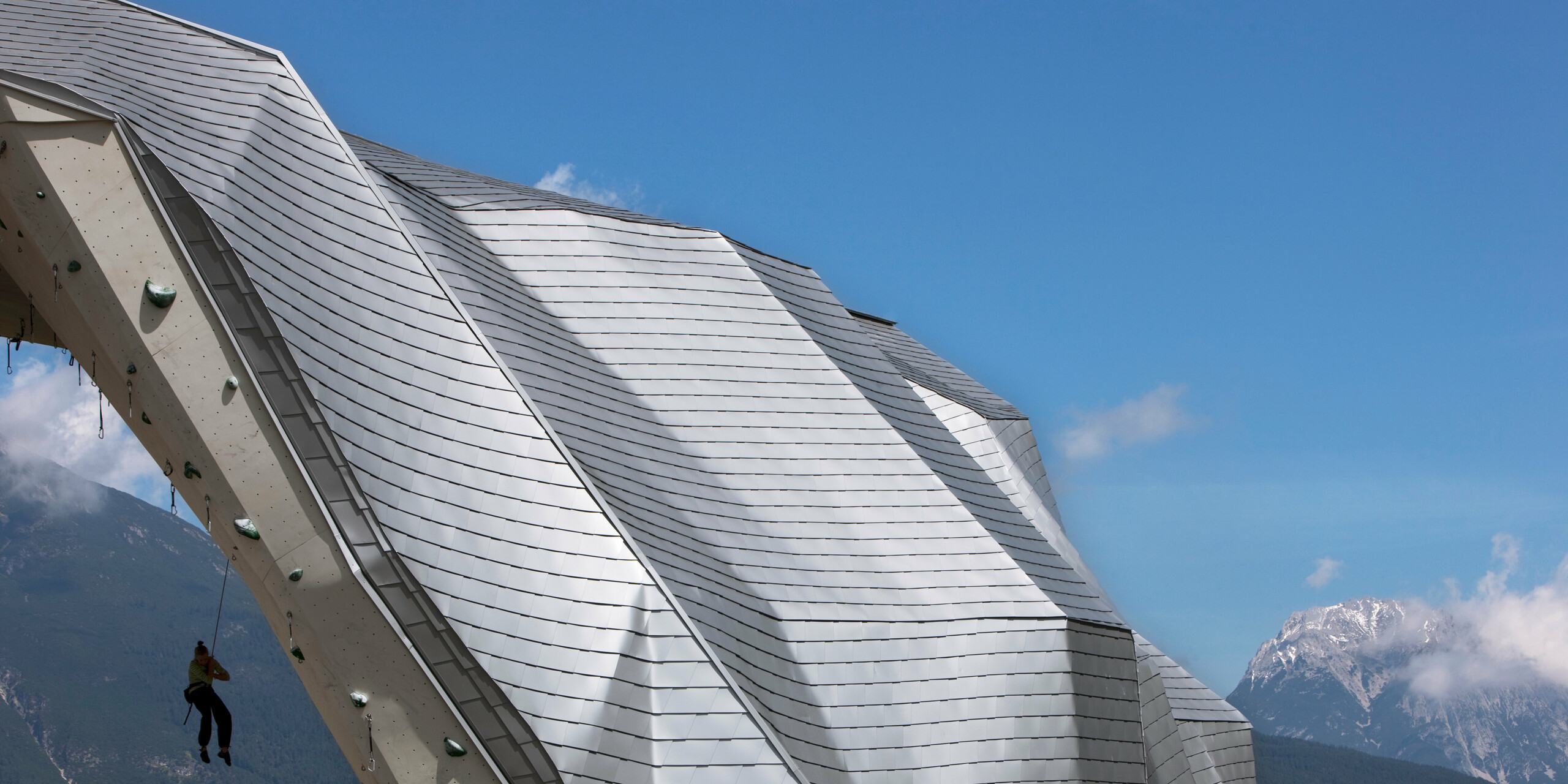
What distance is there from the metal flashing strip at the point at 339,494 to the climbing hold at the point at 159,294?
0.35 m

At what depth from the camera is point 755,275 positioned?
21656mm

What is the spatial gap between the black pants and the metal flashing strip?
470 centimetres

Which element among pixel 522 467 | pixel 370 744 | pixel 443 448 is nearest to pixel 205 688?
pixel 370 744

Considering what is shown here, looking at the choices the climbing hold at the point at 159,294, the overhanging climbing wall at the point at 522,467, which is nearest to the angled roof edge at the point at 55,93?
the overhanging climbing wall at the point at 522,467

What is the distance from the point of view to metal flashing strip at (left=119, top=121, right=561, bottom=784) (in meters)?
13.2

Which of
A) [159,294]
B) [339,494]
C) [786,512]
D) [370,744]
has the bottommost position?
[370,744]

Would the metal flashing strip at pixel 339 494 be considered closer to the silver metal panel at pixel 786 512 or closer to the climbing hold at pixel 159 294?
the climbing hold at pixel 159 294

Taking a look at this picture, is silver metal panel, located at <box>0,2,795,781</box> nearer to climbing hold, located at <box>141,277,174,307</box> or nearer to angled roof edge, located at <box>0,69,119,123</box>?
angled roof edge, located at <box>0,69,119,123</box>

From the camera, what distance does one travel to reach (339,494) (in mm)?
13453

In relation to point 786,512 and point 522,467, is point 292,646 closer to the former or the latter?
point 522,467

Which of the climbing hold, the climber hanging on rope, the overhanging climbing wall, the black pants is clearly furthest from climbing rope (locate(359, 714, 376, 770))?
the climbing hold

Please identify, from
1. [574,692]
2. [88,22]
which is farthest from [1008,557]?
[88,22]

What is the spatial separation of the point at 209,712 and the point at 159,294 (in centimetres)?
636

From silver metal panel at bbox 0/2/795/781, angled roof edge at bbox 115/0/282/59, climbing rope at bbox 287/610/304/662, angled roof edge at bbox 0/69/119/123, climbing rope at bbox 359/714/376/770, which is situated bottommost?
climbing rope at bbox 359/714/376/770
